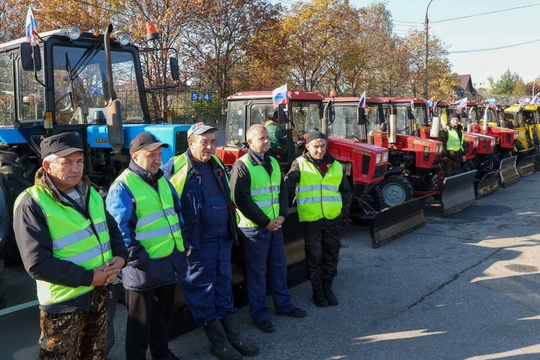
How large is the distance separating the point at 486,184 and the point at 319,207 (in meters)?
7.48

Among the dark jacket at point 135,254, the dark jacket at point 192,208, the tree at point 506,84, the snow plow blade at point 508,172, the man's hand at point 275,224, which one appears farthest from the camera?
the tree at point 506,84

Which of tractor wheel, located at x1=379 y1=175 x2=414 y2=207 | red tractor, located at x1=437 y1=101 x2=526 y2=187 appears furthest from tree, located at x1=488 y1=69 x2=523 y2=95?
tractor wheel, located at x1=379 y1=175 x2=414 y2=207

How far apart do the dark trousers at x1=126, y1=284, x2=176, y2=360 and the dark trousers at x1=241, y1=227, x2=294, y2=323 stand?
3.14 feet

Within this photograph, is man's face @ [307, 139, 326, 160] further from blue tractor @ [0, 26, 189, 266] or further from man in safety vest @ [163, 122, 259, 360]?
blue tractor @ [0, 26, 189, 266]

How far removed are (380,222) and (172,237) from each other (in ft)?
14.1

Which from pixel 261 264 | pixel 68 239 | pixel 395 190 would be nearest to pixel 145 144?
pixel 68 239

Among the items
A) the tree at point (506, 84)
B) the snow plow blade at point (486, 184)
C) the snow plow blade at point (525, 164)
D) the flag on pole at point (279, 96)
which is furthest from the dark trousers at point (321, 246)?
the tree at point (506, 84)

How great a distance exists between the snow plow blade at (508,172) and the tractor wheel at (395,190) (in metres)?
4.28

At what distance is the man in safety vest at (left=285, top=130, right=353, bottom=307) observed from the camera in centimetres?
481

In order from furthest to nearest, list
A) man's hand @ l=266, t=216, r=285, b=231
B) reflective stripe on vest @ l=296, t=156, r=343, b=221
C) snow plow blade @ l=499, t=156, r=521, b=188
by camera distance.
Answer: snow plow blade @ l=499, t=156, r=521, b=188 → reflective stripe on vest @ l=296, t=156, r=343, b=221 → man's hand @ l=266, t=216, r=285, b=231

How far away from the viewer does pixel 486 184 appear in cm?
1088

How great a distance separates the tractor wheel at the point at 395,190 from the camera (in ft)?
29.6

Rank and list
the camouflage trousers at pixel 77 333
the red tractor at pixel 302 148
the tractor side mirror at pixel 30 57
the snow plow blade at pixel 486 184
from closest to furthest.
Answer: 1. the camouflage trousers at pixel 77 333
2. the tractor side mirror at pixel 30 57
3. the red tractor at pixel 302 148
4. the snow plow blade at pixel 486 184

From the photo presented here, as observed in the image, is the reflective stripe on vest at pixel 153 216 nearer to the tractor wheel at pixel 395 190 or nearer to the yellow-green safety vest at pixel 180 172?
the yellow-green safety vest at pixel 180 172
